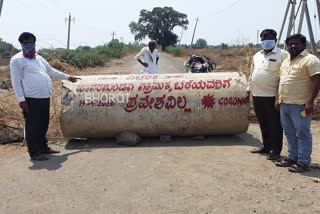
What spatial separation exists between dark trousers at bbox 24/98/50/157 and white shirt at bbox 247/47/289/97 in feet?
9.64

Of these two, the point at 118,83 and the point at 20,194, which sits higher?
the point at 118,83

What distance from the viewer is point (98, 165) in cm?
611

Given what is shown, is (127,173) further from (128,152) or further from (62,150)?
(62,150)

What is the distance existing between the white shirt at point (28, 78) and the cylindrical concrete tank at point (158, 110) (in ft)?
3.04

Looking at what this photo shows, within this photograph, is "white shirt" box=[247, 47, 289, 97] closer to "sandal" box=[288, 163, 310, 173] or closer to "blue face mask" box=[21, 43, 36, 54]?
"sandal" box=[288, 163, 310, 173]

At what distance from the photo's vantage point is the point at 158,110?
7.21m

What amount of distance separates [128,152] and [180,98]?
→ 47.8 inches

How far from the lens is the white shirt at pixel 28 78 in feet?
20.2

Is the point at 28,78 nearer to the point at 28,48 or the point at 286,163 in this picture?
the point at 28,48

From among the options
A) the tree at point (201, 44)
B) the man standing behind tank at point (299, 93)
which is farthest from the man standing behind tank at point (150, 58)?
the tree at point (201, 44)

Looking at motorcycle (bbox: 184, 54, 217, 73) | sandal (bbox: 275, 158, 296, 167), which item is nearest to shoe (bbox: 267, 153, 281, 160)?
sandal (bbox: 275, 158, 296, 167)

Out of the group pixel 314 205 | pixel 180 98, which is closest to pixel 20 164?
pixel 180 98

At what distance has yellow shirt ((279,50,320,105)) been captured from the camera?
523cm

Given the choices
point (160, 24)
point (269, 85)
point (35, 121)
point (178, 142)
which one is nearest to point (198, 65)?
point (178, 142)
